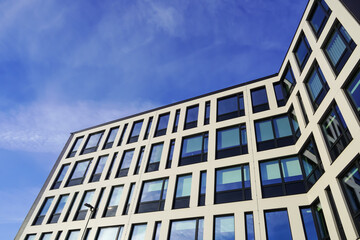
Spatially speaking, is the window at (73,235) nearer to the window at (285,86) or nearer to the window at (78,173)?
the window at (78,173)

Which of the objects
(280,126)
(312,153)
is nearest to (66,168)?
(280,126)

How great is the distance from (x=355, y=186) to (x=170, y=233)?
38.4 ft

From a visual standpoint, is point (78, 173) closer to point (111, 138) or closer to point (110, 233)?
point (111, 138)

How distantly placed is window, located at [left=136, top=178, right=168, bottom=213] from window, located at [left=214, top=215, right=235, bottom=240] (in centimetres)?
470

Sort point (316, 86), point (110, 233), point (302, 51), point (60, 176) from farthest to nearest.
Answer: point (60, 176)
point (110, 233)
point (302, 51)
point (316, 86)

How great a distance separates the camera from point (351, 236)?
1049 cm

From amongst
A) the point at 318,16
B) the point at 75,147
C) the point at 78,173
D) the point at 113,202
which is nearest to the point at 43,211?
the point at 78,173

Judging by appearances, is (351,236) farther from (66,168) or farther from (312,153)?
(66,168)

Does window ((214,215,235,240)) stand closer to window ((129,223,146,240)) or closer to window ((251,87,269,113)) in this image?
window ((129,223,146,240))

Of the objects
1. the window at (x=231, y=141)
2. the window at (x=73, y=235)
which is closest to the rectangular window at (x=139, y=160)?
the window at (x=73, y=235)

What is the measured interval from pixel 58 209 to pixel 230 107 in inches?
765

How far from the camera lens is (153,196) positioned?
20.0 m

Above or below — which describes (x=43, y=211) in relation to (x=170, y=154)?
below

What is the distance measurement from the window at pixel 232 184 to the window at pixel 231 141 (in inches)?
53.5
